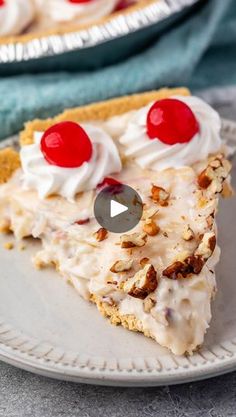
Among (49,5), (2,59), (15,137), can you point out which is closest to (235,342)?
(15,137)

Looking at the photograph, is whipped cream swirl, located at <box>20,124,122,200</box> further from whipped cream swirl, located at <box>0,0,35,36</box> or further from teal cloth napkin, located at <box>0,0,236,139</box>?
whipped cream swirl, located at <box>0,0,35,36</box>

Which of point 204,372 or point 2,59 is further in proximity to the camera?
point 2,59

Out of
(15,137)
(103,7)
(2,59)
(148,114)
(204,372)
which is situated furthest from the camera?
(103,7)

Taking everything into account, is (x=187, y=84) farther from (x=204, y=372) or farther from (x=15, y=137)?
(x=204, y=372)
